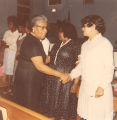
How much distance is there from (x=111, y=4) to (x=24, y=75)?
598 centimetres

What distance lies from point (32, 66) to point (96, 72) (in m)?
0.70

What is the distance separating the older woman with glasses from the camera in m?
2.62

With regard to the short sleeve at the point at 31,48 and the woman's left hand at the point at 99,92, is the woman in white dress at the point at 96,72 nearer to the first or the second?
the woman's left hand at the point at 99,92

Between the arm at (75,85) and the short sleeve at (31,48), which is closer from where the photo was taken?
the short sleeve at (31,48)

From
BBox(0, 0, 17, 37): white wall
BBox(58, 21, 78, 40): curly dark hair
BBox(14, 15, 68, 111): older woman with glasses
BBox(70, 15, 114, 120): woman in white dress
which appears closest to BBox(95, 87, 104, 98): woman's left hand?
BBox(70, 15, 114, 120): woman in white dress

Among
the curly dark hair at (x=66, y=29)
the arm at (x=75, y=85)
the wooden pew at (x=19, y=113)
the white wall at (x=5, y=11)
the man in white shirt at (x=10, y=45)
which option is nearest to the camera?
the wooden pew at (x=19, y=113)

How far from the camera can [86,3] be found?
882 centimetres

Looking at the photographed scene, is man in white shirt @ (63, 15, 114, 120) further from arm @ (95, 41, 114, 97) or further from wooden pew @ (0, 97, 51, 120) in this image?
wooden pew @ (0, 97, 51, 120)

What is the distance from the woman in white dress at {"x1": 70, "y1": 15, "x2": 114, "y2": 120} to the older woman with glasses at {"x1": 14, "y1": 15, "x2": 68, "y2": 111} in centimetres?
45

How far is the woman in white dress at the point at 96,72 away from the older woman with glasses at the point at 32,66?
1.46 ft

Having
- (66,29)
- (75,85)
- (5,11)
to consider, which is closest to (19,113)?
(75,85)

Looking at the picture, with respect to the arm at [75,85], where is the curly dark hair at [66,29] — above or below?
above

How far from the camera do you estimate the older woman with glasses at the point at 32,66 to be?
262 cm

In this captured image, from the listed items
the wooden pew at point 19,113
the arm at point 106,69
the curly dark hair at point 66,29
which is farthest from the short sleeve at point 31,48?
the curly dark hair at point 66,29
